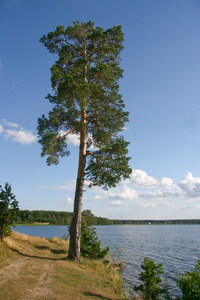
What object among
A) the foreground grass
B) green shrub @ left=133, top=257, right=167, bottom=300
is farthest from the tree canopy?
green shrub @ left=133, top=257, right=167, bottom=300

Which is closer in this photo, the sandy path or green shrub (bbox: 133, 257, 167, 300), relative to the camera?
the sandy path

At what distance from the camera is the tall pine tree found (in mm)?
12984

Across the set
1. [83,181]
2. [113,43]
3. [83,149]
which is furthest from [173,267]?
[113,43]

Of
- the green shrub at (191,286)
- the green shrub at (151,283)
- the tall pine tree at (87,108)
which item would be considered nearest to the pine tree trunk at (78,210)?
the tall pine tree at (87,108)

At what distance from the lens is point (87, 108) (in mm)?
15422

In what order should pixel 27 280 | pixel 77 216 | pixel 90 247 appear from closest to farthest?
pixel 27 280 → pixel 77 216 → pixel 90 247

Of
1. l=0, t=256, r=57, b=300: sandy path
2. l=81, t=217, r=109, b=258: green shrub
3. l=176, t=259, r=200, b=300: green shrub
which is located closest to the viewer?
l=176, t=259, r=200, b=300: green shrub

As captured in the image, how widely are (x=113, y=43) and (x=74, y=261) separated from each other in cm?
1510

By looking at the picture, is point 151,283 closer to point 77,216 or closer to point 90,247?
point 77,216

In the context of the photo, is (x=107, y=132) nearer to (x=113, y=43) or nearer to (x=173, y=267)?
(x=113, y=43)

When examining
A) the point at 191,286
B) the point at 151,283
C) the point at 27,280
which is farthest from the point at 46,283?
the point at 191,286

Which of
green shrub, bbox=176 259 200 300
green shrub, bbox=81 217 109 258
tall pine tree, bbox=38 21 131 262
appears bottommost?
green shrub, bbox=81 217 109 258

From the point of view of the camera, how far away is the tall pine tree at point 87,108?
1298cm

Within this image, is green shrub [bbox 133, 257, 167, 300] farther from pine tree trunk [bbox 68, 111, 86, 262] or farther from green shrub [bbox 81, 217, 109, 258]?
green shrub [bbox 81, 217, 109, 258]
